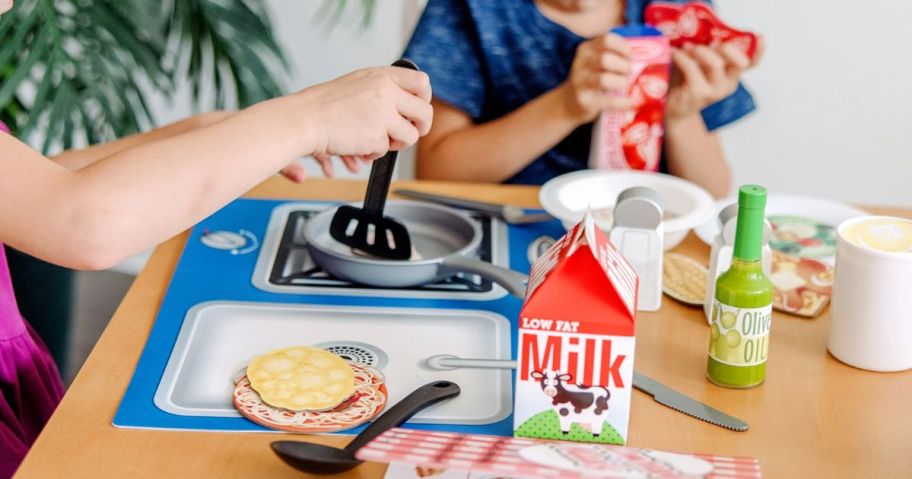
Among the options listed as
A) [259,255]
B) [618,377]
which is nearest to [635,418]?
[618,377]

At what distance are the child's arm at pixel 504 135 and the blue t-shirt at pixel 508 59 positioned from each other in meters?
0.05

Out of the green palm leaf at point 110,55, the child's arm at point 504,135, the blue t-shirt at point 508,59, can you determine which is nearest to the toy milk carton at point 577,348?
the child's arm at point 504,135

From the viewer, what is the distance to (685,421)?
0.80 m

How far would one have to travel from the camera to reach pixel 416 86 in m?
0.89

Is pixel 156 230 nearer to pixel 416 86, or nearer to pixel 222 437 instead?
pixel 222 437

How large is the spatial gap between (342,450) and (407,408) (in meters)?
0.07

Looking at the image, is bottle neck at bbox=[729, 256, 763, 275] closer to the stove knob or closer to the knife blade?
the knife blade

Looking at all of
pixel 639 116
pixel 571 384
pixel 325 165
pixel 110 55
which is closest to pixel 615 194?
pixel 639 116

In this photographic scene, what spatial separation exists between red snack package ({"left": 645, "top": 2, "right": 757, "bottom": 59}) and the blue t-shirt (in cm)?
18

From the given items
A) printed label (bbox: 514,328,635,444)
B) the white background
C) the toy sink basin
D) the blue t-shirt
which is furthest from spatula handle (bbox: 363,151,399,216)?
the white background

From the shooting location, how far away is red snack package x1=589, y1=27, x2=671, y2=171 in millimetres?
1208

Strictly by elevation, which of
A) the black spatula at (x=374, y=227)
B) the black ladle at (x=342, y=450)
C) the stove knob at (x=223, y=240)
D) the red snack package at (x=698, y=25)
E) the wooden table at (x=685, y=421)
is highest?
the red snack package at (x=698, y=25)

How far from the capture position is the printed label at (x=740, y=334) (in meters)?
0.81

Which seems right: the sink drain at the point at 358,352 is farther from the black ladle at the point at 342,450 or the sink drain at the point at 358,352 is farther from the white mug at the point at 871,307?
the white mug at the point at 871,307
